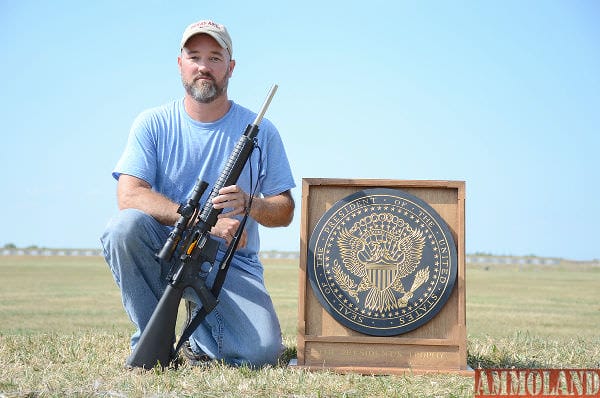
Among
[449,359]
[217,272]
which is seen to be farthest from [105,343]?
[449,359]

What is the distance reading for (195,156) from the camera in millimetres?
5039

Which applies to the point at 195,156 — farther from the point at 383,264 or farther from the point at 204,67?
the point at 383,264

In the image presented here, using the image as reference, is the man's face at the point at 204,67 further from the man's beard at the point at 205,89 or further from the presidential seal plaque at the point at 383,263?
the presidential seal plaque at the point at 383,263

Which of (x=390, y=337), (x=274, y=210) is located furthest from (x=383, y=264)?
(x=274, y=210)

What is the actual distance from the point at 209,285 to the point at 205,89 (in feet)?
4.64

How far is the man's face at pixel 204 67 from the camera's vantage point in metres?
5.00

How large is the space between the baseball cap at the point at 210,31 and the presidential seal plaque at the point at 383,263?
4.95 feet

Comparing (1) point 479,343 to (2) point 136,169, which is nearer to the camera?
(2) point 136,169

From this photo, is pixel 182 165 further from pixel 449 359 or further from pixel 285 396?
pixel 449 359

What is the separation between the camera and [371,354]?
14.9 feet

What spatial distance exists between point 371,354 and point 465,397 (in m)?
0.84

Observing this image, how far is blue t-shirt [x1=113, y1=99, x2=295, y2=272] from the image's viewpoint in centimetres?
501

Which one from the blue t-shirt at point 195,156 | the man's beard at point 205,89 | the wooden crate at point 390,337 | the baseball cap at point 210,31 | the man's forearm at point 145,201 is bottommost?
the wooden crate at point 390,337

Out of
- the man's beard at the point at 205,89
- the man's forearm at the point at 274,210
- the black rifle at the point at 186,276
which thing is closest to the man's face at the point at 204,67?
the man's beard at the point at 205,89
